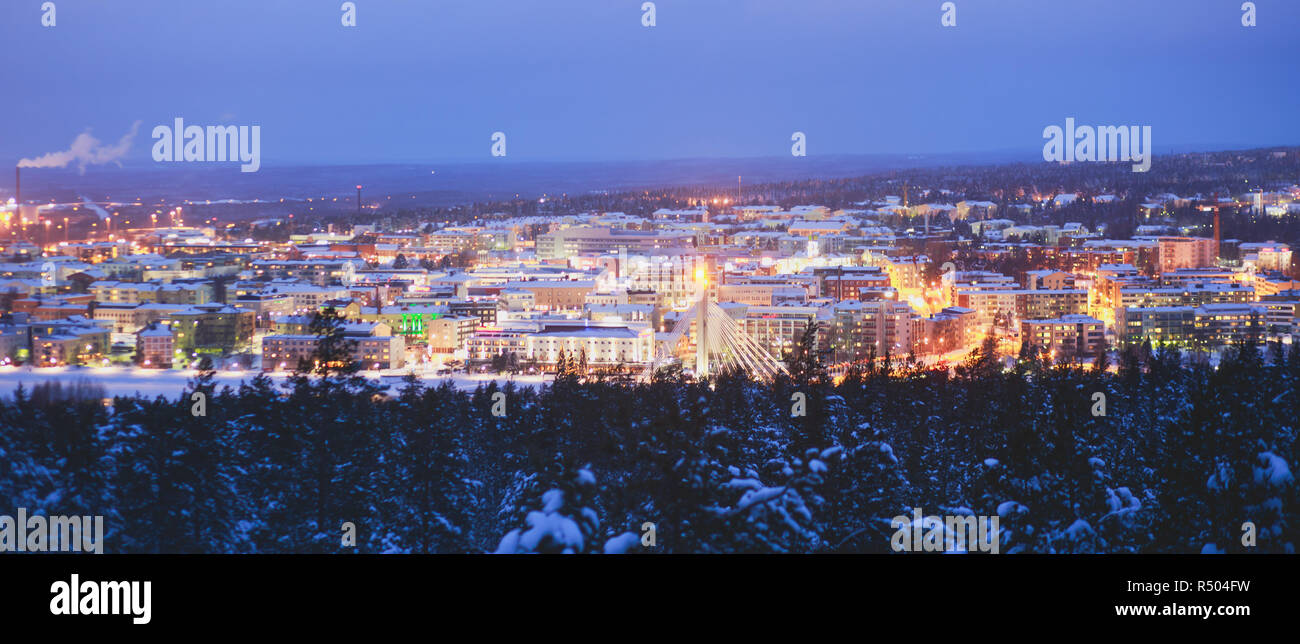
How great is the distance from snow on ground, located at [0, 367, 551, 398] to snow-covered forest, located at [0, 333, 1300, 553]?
0.20 m

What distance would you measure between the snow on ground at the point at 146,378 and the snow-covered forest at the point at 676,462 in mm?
202

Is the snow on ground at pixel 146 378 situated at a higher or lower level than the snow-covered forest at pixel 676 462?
higher

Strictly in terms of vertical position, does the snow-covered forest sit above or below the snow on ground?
below

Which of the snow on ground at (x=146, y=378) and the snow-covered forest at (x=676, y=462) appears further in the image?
the snow on ground at (x=146, y=378)

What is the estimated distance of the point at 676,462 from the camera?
212 inches

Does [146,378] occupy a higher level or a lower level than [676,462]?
higher

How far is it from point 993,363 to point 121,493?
18.1 ft

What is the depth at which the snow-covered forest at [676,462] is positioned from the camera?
5.55 metres

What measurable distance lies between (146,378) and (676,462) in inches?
151

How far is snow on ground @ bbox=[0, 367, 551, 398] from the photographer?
23.4 ft

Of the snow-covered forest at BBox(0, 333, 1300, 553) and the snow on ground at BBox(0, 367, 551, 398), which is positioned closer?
the snow-covered forest at BBox(0, 333, 1300, 553)

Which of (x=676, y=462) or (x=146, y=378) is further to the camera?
(x=146, y=378)

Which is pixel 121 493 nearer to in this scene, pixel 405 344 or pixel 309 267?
pixel 405 344
